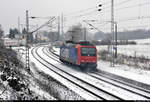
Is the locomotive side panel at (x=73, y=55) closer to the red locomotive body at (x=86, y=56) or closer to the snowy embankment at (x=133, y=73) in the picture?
the red locomotive body at (x=86, y=56)

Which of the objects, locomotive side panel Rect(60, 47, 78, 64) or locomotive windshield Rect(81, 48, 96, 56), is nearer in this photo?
locomotive windshield Rect(81, 48, 96, 56)

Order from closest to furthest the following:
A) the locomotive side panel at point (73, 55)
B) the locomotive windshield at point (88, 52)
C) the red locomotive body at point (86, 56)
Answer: the red locomotive body at point (86, 56) < the locomotive windshield at point (88, 52) < the locomotive side panel at point (73, 55)

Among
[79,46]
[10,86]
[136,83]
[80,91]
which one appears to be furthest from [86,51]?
[10,86]

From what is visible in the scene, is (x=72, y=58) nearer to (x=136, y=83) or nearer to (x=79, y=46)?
(x=79, y=46)

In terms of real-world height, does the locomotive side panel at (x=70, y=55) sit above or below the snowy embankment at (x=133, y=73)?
above

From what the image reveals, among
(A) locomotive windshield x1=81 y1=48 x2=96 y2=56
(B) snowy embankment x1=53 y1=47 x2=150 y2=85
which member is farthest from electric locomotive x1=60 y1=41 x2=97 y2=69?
(B) snowy embankment x1=53 y1=47 x2=150 y2=85

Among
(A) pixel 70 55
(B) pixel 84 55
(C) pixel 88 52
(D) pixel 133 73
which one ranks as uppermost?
(C) pixel 88 52

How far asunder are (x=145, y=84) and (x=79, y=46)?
959cm

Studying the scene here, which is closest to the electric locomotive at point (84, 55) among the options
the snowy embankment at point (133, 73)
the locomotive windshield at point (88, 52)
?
the locomotive windshield at point (88, 52)

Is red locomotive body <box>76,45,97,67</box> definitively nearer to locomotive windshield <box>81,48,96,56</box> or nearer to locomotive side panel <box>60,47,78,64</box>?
locomotive windshield <box>81,48,96,56</box>

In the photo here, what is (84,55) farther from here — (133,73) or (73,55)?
(133,73)

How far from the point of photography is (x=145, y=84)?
55.2 feet

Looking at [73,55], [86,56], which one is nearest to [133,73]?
[86,56]

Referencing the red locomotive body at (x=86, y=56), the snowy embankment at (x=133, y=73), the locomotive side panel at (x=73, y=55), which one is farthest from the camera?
Result: the locomotive side panel at (x=73, y=55)
